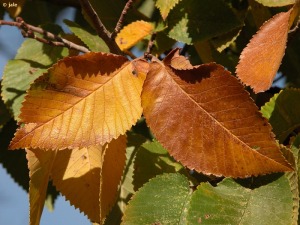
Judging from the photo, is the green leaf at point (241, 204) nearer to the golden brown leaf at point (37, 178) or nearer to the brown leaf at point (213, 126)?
the brown leaf at point (213, 126)

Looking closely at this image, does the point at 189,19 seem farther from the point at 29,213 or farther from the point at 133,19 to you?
the point at 29,213

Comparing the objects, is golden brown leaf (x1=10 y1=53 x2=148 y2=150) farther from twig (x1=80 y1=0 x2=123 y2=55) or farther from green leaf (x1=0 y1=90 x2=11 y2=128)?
green leaf (x1=0 y1=90 x2=11 y2=128)

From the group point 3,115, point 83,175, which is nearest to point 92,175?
point 83,175

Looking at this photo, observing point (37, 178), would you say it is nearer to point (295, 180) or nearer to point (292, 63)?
point (295, 180)

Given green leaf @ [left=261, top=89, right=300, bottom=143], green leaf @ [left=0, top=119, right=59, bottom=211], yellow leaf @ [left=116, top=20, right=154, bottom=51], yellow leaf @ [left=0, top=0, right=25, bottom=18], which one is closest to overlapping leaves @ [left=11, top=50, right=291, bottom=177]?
green leaf @ [left=261, top=89, right=300, bottom=143]

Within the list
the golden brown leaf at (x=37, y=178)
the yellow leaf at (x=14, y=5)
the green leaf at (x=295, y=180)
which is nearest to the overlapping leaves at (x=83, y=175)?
the golden brown leaf at (x=37, y=178)
